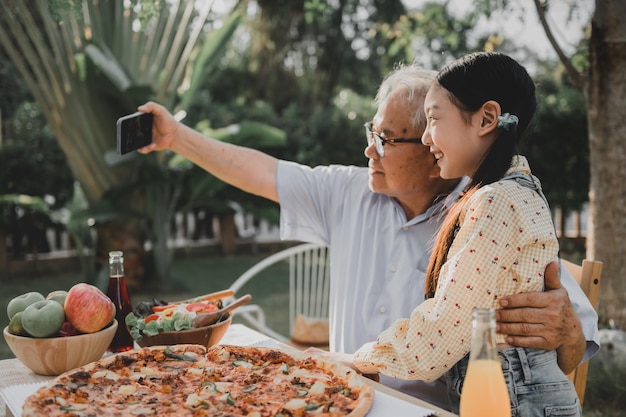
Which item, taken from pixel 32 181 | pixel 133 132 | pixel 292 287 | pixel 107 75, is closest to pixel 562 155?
pixel 292 287

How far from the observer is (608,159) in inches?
171

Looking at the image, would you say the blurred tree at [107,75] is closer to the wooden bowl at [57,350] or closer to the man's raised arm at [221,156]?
the man's raised arm at [221,156]

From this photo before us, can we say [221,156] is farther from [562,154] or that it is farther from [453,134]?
[562,154]

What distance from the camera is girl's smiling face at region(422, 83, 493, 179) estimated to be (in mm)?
1938

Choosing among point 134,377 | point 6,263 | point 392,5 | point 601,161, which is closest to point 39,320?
point 134,377

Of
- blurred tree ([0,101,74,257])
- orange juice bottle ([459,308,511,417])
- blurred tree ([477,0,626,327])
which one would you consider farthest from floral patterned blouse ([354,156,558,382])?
blurred tree ([0,101,74,257])

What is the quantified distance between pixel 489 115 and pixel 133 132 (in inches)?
55.2

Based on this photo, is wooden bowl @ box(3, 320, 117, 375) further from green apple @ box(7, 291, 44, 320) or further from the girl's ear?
the girl's ear

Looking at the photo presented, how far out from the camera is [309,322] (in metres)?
4.14

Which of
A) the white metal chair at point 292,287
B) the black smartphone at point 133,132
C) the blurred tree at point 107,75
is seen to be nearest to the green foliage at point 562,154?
the white metal chair at point 292,287

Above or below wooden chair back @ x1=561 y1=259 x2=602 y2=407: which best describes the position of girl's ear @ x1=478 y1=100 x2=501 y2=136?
above

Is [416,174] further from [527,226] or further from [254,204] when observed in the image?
[254,204]

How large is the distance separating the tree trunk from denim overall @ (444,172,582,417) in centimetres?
270

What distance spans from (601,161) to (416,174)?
2.27 metres
